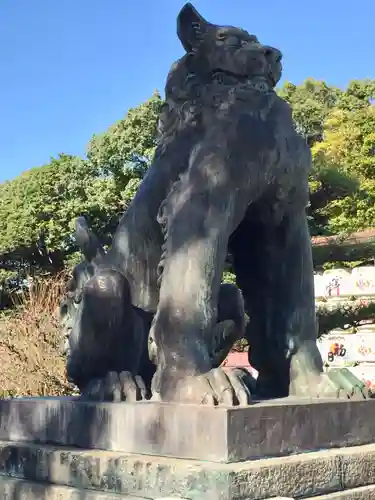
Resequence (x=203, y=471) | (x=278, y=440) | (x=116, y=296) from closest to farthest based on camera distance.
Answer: (x=203, y=471), (x=278, y=440), (x=116, y=296)

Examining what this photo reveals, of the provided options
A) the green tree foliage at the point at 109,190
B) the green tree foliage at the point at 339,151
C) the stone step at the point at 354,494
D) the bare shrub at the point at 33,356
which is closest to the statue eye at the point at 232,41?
Result: the stone step at the point at 354,494

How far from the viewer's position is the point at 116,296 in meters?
3.22

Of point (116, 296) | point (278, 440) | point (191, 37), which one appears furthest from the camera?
point (191, 37)

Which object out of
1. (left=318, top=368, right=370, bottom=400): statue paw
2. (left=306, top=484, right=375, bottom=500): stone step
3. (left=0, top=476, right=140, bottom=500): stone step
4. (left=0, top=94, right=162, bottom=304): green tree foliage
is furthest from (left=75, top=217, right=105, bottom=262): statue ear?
(left=0, top=94, right=162, bottom=304): green tree foliage

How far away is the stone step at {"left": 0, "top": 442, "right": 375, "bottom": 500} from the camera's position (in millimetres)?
2434

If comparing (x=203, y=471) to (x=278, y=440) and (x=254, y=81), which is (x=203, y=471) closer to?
(x=278, y=440)

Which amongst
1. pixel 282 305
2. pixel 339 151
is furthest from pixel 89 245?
pixel 339 151

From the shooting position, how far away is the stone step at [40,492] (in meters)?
2.76

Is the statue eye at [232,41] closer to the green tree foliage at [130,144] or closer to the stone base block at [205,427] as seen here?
the stone base block at [205,427]

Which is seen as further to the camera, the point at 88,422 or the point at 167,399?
the point at 88,422

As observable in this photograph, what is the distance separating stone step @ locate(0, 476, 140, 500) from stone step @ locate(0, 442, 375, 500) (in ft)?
0.10

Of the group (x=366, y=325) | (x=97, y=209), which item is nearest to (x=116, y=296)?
(x=366, y=325)

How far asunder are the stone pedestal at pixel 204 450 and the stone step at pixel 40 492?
2 centimetres

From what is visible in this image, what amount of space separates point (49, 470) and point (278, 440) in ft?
3.20
